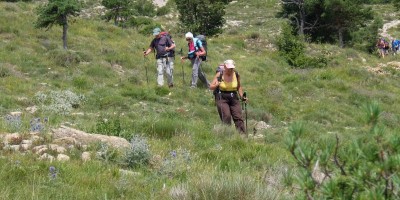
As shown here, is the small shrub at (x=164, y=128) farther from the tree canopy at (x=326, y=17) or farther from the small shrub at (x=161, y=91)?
the tree canopy at (x=326, y=17)

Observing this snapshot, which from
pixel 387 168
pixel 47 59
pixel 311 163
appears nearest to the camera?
pixel 387 168

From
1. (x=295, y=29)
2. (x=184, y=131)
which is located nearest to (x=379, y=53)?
(x=295, y=29)

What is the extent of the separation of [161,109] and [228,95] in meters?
2.79

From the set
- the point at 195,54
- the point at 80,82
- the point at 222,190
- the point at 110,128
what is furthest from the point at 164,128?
the point at 195,54

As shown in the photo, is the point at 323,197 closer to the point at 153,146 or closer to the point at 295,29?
the point at 153,146

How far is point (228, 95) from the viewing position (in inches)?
379

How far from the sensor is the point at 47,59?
50.6 feet

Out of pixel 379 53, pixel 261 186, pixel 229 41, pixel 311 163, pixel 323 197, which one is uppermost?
pixel 311 163

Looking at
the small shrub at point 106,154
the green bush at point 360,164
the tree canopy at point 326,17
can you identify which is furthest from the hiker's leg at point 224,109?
→ the tree canopy at point 326,17

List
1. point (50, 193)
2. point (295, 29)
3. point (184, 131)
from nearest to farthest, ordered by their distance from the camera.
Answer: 1. point (50, 193)
2. point (184, 131)
3. point (295, 29)

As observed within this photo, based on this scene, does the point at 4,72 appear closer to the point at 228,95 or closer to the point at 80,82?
the point at 80,82

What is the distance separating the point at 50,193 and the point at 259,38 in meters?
22.6

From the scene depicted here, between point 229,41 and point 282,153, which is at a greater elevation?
point 282,153

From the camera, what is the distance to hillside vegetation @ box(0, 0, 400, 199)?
14.5ft
